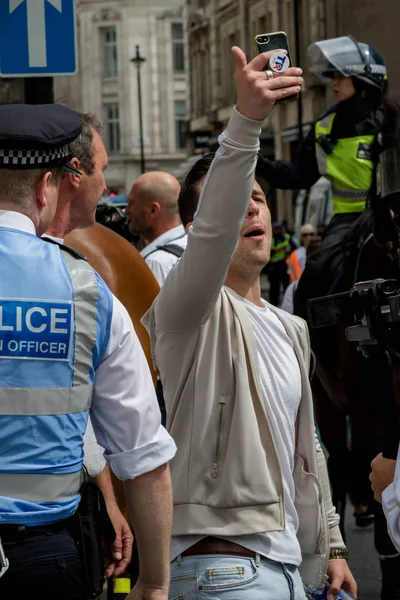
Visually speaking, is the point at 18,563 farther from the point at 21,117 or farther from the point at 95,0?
the point at 95,0

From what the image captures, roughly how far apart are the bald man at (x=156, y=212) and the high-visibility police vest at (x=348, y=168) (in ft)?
3.62

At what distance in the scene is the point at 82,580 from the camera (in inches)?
112

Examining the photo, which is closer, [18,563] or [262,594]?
[18,563]

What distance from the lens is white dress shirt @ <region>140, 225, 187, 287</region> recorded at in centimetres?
638

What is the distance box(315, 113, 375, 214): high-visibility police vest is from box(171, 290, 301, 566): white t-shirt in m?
4.17

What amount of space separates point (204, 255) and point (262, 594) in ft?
2.78

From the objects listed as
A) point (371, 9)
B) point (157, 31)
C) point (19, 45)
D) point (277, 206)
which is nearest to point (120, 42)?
point (157, 31)

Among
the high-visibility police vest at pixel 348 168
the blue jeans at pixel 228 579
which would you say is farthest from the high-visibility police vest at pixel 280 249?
the blue jeans at pixel 228 579

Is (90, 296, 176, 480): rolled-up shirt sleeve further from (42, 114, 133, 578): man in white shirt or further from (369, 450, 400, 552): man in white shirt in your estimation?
(42, 114, 133, 578): man in white shirt

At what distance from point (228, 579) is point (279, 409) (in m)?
0.50

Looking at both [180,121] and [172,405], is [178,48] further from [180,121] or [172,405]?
[172,405]

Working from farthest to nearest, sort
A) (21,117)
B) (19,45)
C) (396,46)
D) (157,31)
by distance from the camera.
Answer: (157,31) → (396,46) → (19,45) → (21,117)

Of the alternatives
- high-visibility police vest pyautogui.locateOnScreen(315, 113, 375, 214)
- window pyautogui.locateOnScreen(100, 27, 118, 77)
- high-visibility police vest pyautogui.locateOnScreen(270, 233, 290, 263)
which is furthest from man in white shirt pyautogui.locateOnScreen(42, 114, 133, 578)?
window pyautogui.locateOnScreen(100, 27, 118, 77)

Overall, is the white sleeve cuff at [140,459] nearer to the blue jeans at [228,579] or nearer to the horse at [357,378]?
the blue jeans at [228,579]
